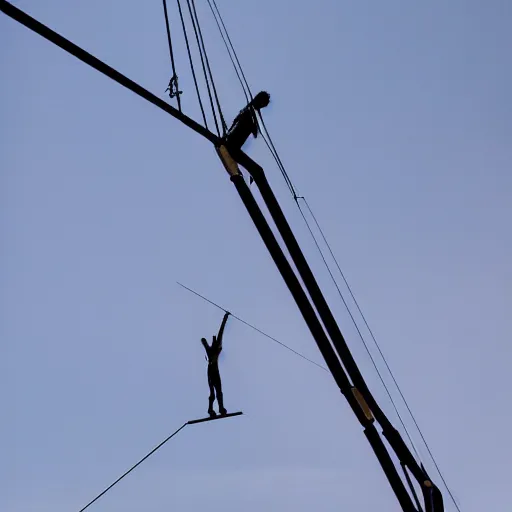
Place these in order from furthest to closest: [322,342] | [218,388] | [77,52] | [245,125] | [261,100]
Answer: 1. [218,388]
2. [261,100]
3. [245,125]
4. [322,342]
5. [77,52]

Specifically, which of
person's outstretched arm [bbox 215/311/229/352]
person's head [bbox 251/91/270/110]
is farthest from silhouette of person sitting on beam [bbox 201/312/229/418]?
person's head [bbox 251/91/270/110]

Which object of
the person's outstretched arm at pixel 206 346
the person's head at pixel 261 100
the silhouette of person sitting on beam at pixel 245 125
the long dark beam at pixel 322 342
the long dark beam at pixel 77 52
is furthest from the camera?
the person's outstretched arm at pixel 206 346

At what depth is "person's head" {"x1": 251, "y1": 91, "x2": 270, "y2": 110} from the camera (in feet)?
18.2

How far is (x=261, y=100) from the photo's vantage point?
18.3 feet

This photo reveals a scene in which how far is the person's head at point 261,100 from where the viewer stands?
554cm

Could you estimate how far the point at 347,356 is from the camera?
14.8 ft

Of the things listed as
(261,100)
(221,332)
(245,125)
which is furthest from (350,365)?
(221,332)

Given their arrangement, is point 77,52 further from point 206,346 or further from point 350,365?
point 206,346

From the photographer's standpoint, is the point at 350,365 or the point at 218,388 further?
the point at 218,388

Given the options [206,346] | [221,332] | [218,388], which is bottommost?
[218,388]

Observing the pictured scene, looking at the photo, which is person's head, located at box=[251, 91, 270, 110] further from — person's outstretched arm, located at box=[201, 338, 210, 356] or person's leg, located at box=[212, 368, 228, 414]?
person's leg, located at box=[212, 368, 228, 414]

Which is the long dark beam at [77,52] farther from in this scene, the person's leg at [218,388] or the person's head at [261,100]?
the person's leg at [218,388]

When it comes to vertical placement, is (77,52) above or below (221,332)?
below

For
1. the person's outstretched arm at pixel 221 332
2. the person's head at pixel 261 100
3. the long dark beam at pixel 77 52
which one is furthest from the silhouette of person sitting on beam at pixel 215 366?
the long dark beam at pixel 77 52
